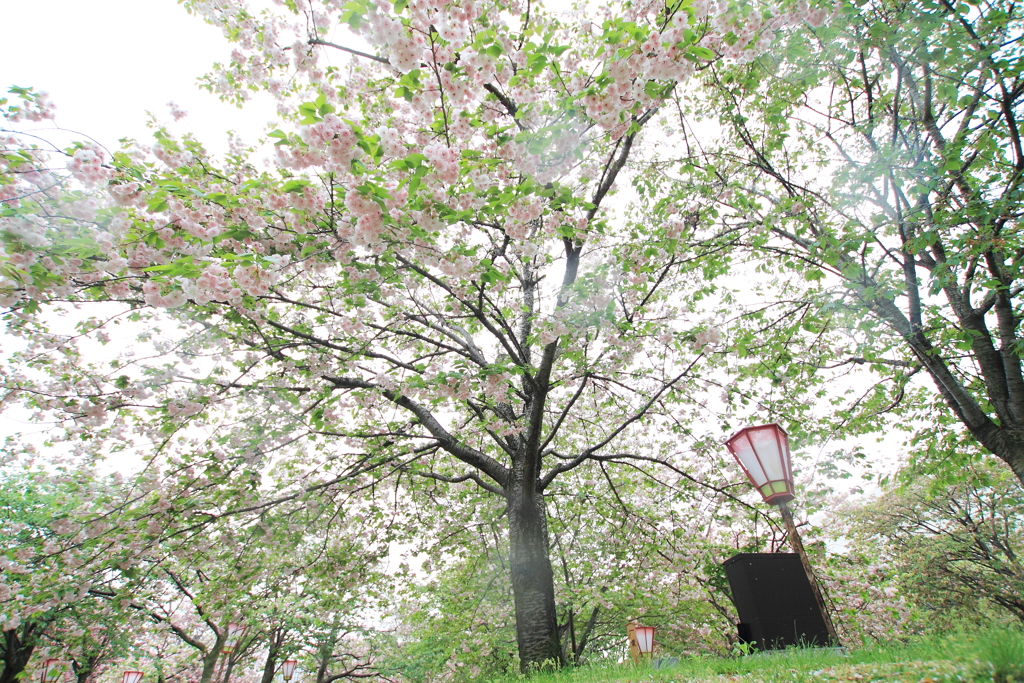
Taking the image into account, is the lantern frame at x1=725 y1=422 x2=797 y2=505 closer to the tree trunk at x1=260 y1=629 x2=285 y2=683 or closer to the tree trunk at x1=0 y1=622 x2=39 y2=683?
the tree trunk at x1=260 y1=629 x2=285 y2=683

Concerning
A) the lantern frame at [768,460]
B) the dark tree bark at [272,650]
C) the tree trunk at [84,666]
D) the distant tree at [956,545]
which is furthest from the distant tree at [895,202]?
the tree trunk at [84,666]

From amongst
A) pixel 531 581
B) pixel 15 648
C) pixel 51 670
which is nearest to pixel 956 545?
pixel 531 581

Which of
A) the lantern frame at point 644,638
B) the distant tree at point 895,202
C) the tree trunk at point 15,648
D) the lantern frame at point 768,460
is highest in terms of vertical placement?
the distant tree at point 895,202

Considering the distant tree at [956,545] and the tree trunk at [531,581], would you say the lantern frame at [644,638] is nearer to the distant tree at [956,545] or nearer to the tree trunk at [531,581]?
the tree trunk at [531,581]

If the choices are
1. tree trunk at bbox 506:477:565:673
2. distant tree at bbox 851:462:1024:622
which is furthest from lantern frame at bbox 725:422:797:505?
distant tree at bbox 851:462:1024:622

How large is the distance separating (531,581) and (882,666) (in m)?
3.84

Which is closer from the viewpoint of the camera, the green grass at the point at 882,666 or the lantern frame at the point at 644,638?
the green grass at the point at 882,666

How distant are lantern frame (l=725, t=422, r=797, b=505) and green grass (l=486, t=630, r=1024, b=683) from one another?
0.95 meters

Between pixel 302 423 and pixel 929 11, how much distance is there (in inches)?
295

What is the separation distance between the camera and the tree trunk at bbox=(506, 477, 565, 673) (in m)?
5.45

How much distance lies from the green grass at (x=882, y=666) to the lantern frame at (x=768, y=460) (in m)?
0.95

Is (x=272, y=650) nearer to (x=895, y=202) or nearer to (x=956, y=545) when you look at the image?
(x=895, y=202)

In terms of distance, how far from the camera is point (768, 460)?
3.05 m

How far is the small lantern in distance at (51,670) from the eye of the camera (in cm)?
1216
